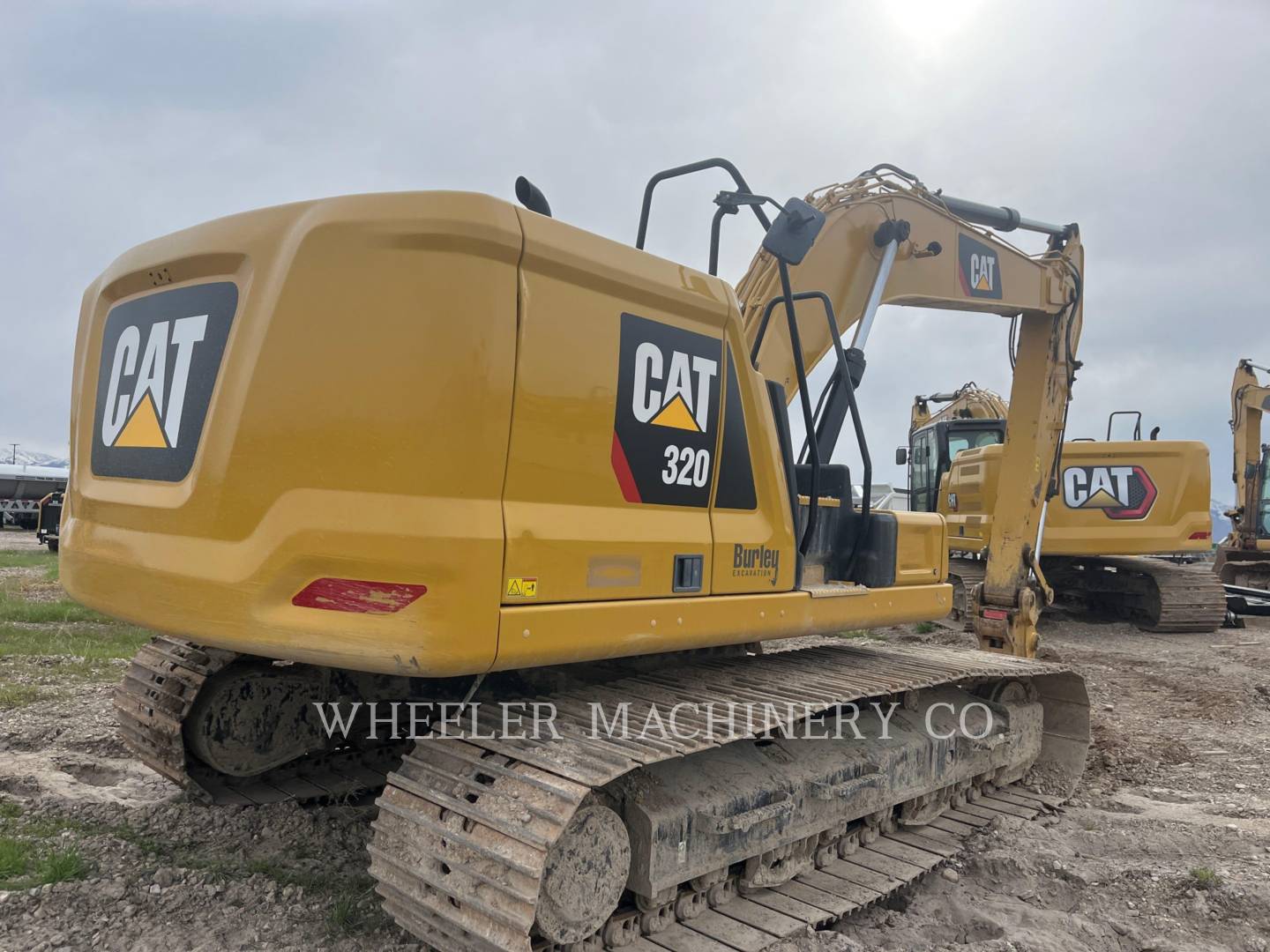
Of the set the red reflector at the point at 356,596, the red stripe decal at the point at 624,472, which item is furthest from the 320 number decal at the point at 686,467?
the red reflector at the point at 356,596

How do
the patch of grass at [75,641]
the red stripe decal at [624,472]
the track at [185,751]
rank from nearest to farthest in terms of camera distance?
the red stripe decal at [624,472] < the track at [185,751] < the patch of grass at [75,641]

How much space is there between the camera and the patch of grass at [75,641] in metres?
7.32

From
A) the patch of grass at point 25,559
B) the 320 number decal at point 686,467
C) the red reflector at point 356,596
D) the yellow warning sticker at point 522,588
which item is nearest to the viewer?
the red reflector at point 356,596

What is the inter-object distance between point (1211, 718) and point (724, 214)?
5.47 meters

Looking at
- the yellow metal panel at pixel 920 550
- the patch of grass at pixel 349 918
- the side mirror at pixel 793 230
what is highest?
the side mirror at pixel 793 230

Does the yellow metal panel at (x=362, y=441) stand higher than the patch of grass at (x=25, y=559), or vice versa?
the yellow metal panel at (x=362, y=441)

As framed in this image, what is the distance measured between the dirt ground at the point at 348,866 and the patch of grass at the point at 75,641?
1.62 metres

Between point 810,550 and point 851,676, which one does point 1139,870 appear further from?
point 810,550

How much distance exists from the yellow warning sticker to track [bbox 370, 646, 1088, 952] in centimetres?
50

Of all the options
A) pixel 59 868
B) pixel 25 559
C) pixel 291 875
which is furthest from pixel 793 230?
pixel 25 559

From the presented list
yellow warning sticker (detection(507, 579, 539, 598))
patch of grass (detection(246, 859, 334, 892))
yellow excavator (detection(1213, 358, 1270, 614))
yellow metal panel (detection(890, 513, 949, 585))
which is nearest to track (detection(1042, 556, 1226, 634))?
yellow excavator (detection(1213, 358, 1270, 614))

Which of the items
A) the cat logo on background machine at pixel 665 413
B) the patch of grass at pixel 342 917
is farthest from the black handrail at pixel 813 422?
the patch of grass at pixel 342 917

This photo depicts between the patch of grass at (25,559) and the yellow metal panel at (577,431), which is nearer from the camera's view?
the yellow metal panel at (577,431)

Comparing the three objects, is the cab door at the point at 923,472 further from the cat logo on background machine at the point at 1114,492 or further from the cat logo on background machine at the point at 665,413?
the cat logo on background machine at the point at 665,413
